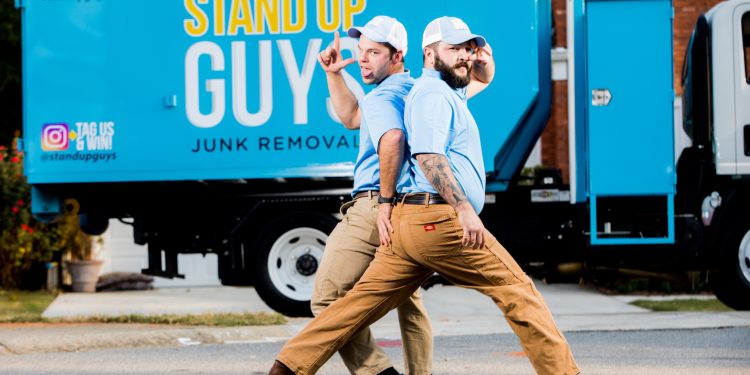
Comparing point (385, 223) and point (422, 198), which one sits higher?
point (422, 198)

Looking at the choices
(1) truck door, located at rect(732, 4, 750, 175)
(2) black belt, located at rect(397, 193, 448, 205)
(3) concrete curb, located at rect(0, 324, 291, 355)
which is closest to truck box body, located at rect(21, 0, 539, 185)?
(3) concrete curb, located at rect(0, 324, 291, 355)

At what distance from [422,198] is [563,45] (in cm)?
1106

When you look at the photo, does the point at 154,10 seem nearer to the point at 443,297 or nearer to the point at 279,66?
the point at 279,66

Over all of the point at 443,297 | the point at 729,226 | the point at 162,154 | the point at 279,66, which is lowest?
the point at 443,297

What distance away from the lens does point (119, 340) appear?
27.8 ft

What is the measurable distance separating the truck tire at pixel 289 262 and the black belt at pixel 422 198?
5.58 meters

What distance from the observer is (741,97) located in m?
9.96

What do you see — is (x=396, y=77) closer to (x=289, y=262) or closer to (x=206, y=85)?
(x=206, y=85)

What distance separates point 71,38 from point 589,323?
16.8ft

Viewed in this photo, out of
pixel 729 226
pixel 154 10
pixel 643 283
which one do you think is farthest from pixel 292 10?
pixel 643 283

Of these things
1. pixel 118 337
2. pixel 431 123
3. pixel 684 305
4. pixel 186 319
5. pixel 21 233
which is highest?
pixel 431 123

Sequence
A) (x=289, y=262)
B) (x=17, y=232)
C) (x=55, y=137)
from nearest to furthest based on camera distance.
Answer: (x=55, y=137), (x=289, y=262), (x=17, y=232)

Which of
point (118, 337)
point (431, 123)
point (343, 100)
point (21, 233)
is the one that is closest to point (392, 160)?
point (431, 123)

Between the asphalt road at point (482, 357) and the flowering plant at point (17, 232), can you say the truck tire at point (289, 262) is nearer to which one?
the asphalt road at point (482, 357)
